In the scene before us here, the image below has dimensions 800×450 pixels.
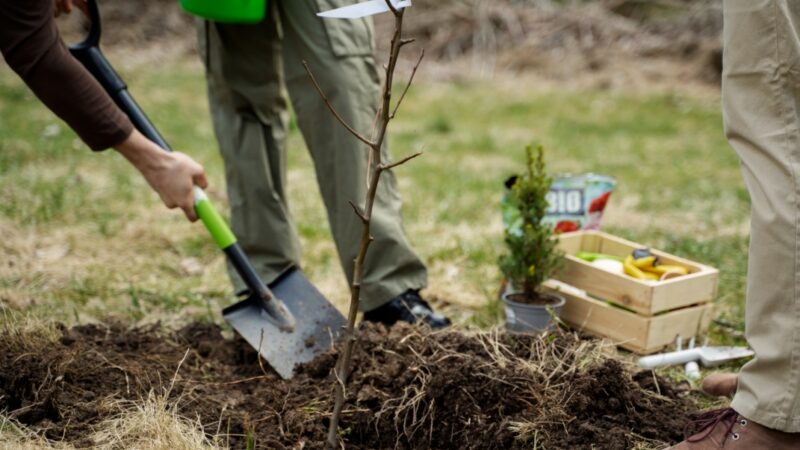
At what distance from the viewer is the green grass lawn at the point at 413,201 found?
3576 mm

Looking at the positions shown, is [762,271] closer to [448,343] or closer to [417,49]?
[448,343]

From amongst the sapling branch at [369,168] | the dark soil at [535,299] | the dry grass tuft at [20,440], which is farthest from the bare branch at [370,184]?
the dark soil at [535,299]

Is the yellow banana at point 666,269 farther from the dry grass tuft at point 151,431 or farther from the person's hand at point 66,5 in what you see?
the person's hand at point 66,5

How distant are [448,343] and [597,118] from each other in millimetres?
5621

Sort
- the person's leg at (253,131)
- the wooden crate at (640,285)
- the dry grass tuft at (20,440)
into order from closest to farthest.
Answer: the dry grass tuft at (20,440)
the wooden crate at (640,285)
the person's leg at (253,131)

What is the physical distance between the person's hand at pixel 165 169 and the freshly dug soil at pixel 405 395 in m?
0.51

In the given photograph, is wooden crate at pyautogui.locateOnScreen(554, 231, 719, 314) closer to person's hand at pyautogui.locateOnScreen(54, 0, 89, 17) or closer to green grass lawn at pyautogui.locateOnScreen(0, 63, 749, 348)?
green grass lawn at pyautogui.locateOnScreen(0, 63, 749, 348)

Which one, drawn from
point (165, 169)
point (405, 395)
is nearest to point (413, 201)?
point (165, 169)

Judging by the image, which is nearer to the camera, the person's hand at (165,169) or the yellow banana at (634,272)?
the person's hand at (165,169)

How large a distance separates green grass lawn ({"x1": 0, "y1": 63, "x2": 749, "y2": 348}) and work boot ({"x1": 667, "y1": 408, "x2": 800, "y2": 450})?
1156mm

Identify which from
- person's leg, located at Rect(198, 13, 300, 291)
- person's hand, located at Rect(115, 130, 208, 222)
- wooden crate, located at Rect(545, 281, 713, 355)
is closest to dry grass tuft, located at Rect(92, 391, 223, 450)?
person's hand, located at Rect(115, 130, 208, 222)

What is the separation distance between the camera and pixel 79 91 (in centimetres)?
231

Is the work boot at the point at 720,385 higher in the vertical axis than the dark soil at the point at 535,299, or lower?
lower

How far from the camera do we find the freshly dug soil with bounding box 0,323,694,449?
2189 mm
